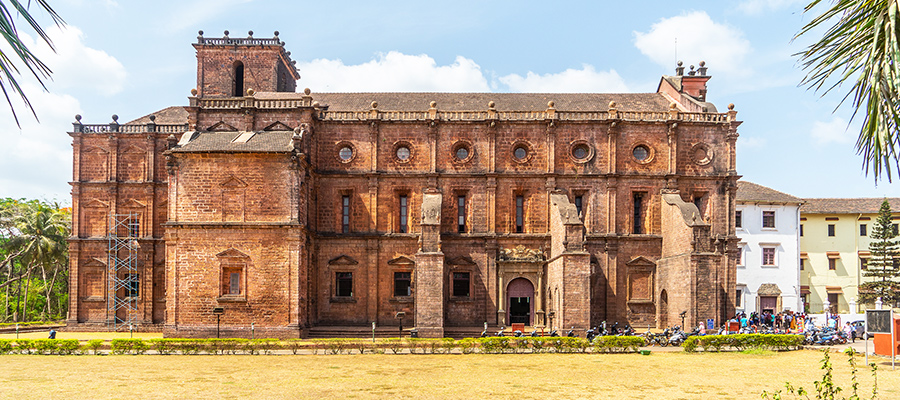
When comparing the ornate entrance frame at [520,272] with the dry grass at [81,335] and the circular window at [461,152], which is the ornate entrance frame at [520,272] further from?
the dry grass at [81,335]

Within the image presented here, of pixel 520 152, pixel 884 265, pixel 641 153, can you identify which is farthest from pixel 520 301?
pixel 884 265

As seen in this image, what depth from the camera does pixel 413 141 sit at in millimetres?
37438

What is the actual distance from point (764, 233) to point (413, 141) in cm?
2727

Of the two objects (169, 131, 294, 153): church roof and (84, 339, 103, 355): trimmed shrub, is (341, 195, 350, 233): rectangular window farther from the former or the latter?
(84, 339, 103, 355): trimmed shrub

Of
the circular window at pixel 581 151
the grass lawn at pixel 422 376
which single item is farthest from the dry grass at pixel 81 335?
the circular window at pixel 581 151

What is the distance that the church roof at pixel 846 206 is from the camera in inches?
2039

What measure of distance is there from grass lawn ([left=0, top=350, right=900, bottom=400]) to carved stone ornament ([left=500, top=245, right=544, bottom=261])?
10.9 m

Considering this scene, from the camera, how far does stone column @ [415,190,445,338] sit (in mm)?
32281

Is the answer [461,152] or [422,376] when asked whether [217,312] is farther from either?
[461,152]

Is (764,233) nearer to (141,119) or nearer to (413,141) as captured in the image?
(413,141)

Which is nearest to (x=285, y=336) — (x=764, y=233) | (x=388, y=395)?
(x=388, y=395)

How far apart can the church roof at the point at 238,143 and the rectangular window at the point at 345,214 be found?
5.30 m

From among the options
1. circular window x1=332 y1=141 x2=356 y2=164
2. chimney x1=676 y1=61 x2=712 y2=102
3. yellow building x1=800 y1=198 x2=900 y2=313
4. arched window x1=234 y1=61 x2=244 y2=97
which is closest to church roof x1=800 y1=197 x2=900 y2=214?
yellow building x1=800 y1=198 x2=900 y2=313

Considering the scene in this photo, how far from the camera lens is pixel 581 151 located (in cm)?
3766
